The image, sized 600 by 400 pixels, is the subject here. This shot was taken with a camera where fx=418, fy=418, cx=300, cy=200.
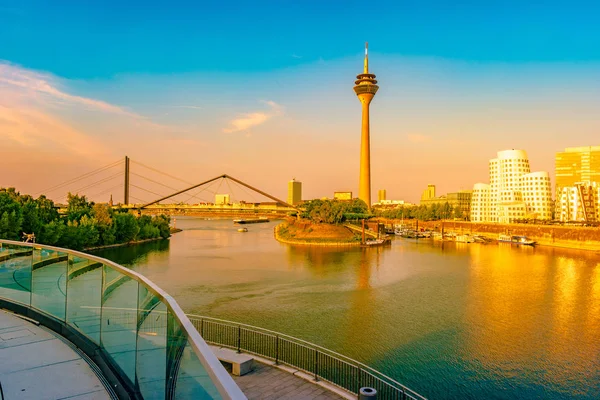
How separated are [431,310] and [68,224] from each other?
1428 inches

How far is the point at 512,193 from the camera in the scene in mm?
83812

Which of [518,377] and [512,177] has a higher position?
[512,177]

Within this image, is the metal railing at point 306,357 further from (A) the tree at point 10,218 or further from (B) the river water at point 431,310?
(A) the tree at point 10,218

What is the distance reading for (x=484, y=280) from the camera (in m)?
29.7

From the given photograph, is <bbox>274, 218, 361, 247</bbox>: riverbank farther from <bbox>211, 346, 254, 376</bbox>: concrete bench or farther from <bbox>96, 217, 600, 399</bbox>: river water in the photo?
<bbox>211, 346, 254, 376</bbox>: concrete bench

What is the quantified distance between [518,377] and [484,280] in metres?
18.1

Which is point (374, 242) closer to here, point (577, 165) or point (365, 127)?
point (365, 127)

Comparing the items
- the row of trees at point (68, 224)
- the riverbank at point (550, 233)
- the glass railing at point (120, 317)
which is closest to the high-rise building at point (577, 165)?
the riverbank at point (550, 233)

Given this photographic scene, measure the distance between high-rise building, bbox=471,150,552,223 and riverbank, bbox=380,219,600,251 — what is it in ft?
34.6


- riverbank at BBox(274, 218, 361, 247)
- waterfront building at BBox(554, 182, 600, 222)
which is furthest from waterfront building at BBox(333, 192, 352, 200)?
riverbank at BBox(274, 218, 361, 247)

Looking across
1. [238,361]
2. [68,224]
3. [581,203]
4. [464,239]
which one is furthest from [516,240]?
[238,361]

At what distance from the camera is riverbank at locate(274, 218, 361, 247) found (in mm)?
55378

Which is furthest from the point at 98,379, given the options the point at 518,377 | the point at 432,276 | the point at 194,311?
the point at 432,276

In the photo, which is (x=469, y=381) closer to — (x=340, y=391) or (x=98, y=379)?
(x=340, y=391)
